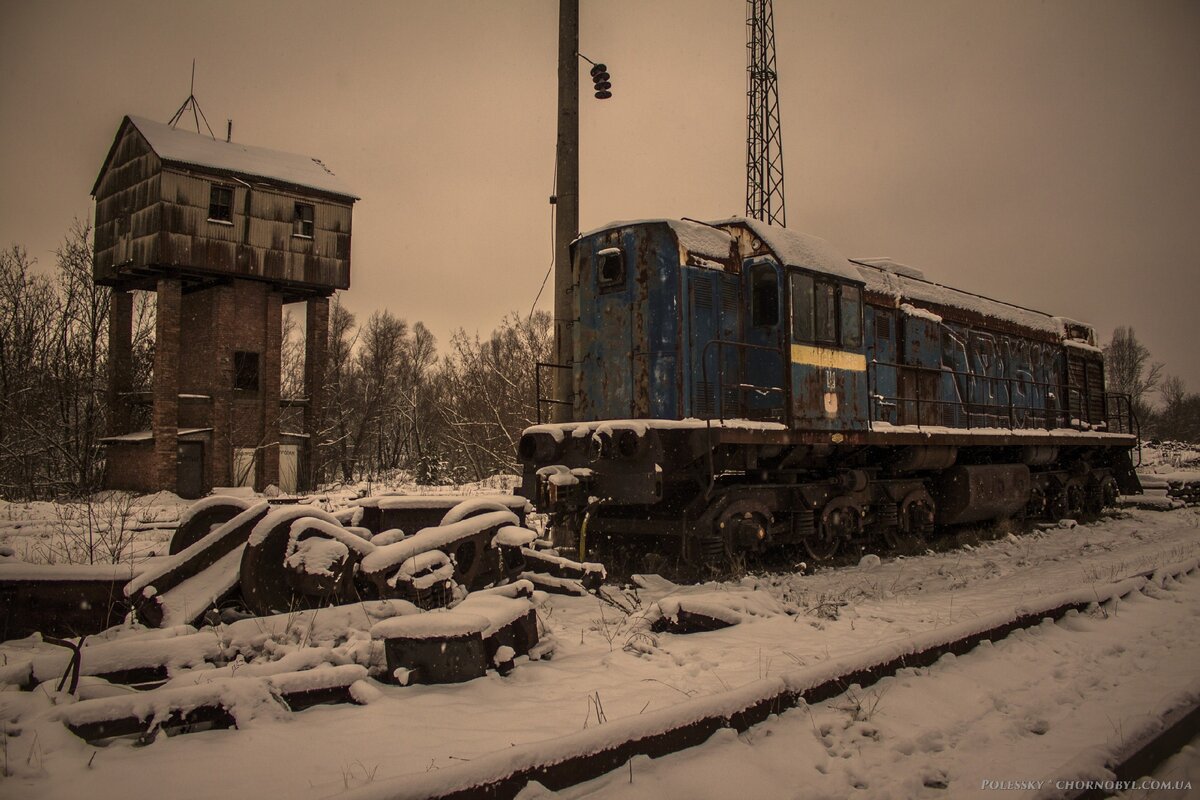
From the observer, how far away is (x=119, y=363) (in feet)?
77.6

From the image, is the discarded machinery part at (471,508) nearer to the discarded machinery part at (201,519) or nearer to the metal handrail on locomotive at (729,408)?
the metal handrail on locomotive at (729,408)

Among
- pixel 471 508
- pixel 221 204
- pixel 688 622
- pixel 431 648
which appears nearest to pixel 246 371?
pixel 221 204

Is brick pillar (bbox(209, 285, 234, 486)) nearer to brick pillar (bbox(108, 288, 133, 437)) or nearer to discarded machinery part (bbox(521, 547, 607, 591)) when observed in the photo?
brick pillar (bbox(108, 288, 133, 437))

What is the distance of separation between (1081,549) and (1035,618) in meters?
6.33

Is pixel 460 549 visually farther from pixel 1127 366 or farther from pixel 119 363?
pixel 1127 366

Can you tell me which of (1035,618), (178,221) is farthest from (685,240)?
(178,221)

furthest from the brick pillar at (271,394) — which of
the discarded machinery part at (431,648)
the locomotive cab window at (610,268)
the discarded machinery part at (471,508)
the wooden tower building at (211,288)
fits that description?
the discarded machinery part at (431,648)

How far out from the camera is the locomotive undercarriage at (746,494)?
7918 mm

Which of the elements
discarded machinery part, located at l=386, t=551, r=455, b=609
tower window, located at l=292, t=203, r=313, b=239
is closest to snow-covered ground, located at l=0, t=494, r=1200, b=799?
discarded machinery part, located at l=386, t=551, r=455, b=609

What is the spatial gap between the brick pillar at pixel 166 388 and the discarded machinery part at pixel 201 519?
56.7 feet

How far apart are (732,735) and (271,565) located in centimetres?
367

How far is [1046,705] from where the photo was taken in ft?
13.3

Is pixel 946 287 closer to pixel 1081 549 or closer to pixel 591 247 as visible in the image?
pixel 1081 549

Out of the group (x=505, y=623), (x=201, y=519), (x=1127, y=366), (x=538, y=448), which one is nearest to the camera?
(x=505, y=623)
